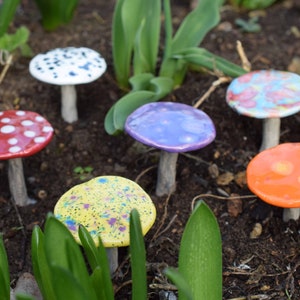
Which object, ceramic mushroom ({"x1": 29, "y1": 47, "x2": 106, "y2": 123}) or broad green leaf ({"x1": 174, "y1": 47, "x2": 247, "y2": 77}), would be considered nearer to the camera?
ceramic mushroom ({"x1": 29, "y1": 47, "x2": 106, "y2": 123})

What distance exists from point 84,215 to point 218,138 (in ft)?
2.51

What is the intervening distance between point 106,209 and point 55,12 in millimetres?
1324

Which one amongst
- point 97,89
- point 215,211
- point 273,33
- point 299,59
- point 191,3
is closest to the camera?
point 215,211

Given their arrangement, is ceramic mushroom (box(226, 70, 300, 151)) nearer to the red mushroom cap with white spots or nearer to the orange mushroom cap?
the orange mushroom cap

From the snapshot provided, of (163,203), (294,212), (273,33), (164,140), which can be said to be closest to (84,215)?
(164,140)

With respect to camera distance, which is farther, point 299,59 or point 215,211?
point 299,59

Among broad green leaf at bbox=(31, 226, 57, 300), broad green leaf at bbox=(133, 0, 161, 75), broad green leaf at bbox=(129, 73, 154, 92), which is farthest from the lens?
broad green leaf at bbox=(133, 0, 161, 75)

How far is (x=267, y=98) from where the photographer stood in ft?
6.48

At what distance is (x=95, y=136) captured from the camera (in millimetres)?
2275

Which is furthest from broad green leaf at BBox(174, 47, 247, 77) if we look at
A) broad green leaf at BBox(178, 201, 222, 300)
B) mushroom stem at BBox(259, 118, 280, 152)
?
broad green leaf at BBox(178, 201, 222, 300)

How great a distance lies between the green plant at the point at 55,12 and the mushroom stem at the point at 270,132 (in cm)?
102

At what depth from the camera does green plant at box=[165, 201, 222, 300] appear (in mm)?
1398

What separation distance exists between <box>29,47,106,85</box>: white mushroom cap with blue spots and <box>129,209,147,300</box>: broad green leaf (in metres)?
0.83

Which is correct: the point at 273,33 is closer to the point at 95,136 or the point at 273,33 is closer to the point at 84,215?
the point at 95,136
